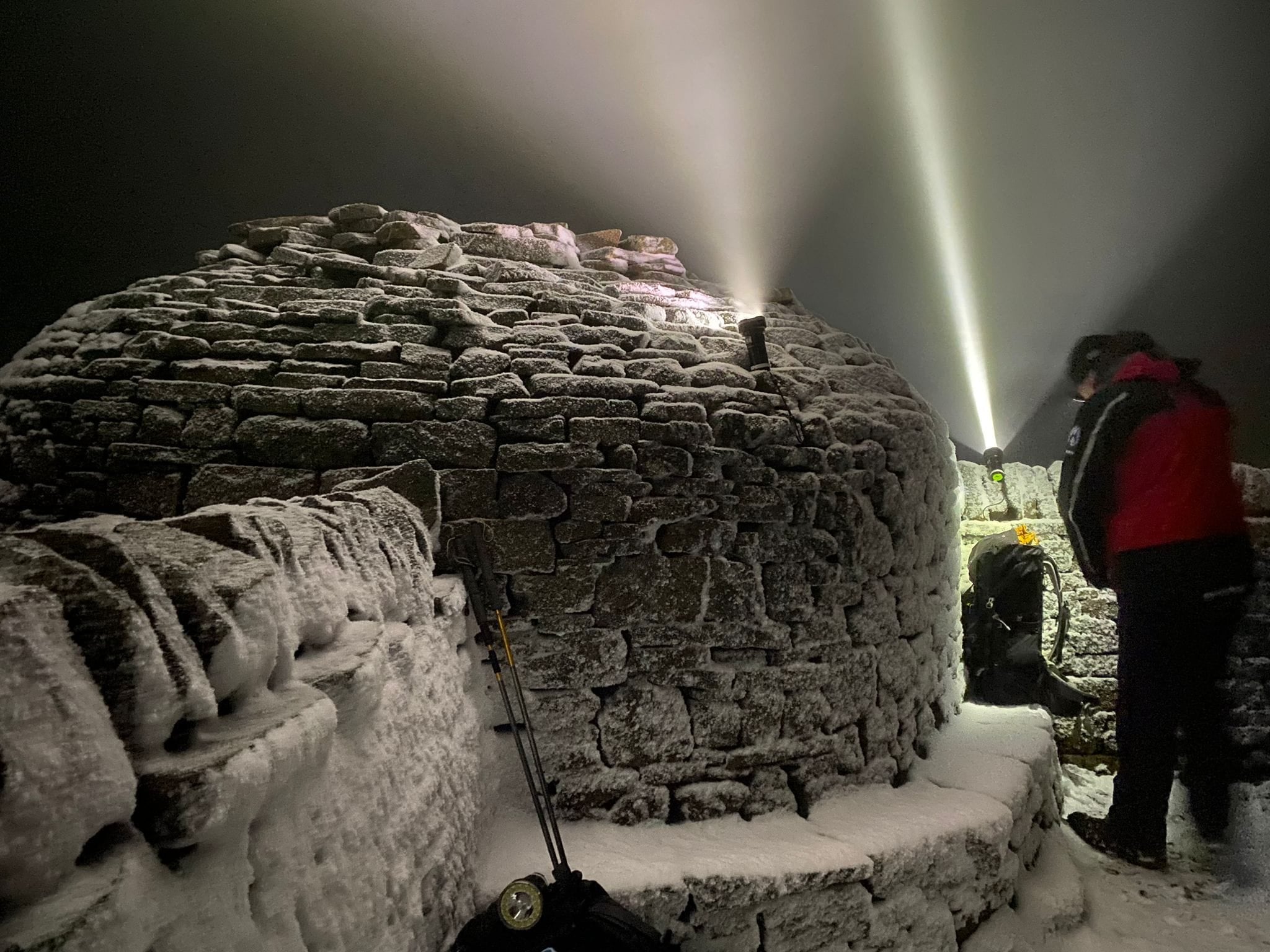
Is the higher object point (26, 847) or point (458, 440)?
point (458, 440)

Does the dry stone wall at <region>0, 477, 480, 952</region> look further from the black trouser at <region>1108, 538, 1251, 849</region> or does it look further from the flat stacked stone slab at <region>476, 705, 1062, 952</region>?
the black trouser at <region>1108, 538, 1251, 849</region>

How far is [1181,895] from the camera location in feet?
9.23

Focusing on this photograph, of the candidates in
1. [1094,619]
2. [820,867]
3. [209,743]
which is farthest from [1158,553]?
[209,743]

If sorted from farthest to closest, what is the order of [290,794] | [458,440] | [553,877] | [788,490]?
[788,490], [458,440], [553,877], [290,794]

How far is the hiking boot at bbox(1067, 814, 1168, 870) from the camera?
3.00 m

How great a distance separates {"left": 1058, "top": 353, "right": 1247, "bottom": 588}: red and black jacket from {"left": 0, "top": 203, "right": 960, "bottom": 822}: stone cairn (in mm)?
1478

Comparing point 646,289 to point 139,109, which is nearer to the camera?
point 646,289

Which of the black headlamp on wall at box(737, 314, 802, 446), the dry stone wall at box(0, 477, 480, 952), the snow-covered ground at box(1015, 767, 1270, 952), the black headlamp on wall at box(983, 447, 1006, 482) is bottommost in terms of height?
the snow-covered ground at box(1015, 767, 1270, 952)

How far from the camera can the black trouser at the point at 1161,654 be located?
302 cm

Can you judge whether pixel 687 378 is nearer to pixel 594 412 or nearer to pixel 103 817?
pixel 594 412

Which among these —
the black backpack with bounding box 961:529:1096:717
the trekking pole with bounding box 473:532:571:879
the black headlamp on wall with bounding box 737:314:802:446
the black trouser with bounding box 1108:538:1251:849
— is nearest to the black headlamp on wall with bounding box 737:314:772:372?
the black headlamp on wall with bounding box 737:314:802:446

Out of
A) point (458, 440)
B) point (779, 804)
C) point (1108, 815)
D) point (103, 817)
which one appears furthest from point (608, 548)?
point (1108, 815)

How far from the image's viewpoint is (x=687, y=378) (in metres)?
2.41

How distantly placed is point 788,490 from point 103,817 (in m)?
2.16
